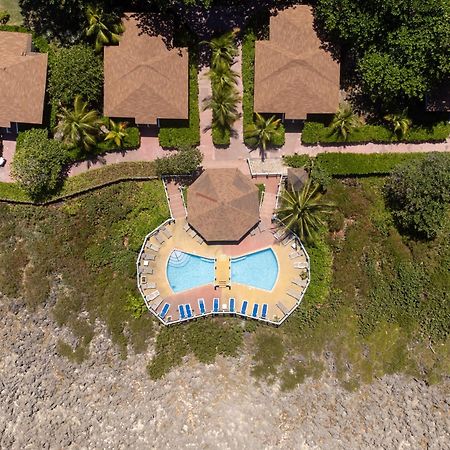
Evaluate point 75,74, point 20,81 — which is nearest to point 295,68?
point 75,74

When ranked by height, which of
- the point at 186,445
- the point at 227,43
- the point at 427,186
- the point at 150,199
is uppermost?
the point at 227,43

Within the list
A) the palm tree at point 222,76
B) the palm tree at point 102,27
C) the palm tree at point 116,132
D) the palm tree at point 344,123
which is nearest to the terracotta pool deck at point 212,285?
the palm tree at point 116,132

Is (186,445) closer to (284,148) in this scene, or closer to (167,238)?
(167,238)

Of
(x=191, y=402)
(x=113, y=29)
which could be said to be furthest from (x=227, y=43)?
(x=191, y=402)

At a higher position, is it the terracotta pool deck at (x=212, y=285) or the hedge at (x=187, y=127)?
the hedge at (x=187, y=127)

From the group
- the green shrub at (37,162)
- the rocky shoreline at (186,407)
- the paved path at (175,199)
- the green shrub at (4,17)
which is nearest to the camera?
the rocky shoreline at (186,407)

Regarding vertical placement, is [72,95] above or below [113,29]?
below

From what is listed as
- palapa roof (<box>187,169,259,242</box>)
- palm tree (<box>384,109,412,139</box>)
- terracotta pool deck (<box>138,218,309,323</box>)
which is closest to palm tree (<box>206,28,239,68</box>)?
palapa roof (<box>187,169,259,242</box>)

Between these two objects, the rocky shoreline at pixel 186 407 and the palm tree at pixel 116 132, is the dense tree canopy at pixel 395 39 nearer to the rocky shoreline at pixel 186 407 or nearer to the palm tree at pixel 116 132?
the palm tree at pixel 116 132

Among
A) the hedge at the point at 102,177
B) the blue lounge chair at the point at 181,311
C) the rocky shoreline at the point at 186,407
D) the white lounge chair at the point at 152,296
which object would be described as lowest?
the rocky shoreline at the point at 186,407
